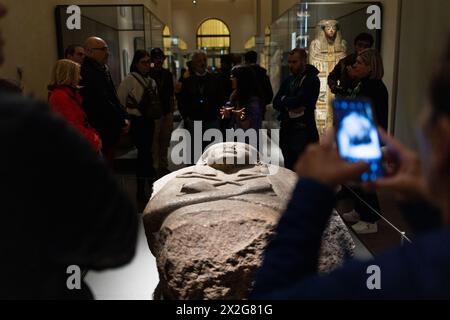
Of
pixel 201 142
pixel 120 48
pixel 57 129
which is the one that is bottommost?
pixel 201 142

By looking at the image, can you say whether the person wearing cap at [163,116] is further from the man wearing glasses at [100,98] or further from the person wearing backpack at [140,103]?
the man wearing glasses at [100,98]

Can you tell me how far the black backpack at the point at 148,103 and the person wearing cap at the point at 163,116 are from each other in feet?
2.75

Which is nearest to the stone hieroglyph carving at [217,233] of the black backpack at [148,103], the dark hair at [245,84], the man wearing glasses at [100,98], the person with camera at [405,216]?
the man wearing glasses at [100,98]

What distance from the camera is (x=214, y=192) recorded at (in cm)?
274

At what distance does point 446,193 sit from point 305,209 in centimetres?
24

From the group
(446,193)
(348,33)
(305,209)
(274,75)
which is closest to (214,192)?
(305,209)

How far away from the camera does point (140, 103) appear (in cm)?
464

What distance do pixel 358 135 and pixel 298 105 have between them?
298 centimetres

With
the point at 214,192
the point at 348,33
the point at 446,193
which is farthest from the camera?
the point at 348,33

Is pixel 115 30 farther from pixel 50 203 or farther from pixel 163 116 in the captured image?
pixel 50 203

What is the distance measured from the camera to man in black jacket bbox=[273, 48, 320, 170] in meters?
3.66

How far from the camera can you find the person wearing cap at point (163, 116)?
A: 5586mm

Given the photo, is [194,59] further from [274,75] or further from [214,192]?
[274,75]

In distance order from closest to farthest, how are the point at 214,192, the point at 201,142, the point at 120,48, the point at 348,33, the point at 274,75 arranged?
the point at 214,192 → the point at 348,33 → the point at 120,48 → the point at 201,142 → the point at 274,75
